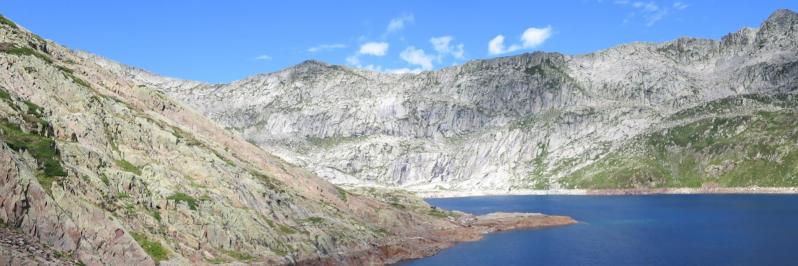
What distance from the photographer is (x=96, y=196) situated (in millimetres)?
80438

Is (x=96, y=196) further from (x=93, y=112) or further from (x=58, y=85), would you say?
(x=58, y=85)

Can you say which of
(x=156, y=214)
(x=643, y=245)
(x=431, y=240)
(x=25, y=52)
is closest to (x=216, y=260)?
(x=156, y=214)

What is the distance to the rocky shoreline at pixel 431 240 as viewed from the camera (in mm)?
112831

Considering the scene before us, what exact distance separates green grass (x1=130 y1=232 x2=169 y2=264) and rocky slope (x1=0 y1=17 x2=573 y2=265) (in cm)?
18

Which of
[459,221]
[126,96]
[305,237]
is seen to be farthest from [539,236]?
[126,96]

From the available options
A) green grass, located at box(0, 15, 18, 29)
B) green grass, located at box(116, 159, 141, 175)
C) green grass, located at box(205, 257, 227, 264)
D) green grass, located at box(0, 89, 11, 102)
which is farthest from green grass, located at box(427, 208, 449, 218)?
green grass, located at box(0, 89, 11, 102)

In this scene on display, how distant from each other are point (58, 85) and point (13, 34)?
18.7 metres

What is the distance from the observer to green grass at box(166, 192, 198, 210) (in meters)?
93.0

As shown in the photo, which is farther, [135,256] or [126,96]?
[126,96]

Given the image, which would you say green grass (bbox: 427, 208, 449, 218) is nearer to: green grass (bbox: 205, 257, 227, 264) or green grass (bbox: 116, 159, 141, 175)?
green grass (bbox: 205, 257, 227, 264)

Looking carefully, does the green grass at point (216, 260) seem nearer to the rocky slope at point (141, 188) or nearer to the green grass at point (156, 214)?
the rocky slope at point (141, 188)

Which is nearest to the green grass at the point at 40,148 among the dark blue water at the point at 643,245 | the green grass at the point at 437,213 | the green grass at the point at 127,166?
the green grass at the point at 127,166

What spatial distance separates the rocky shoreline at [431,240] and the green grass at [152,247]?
23.4 metres

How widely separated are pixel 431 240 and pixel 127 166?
231 ft
